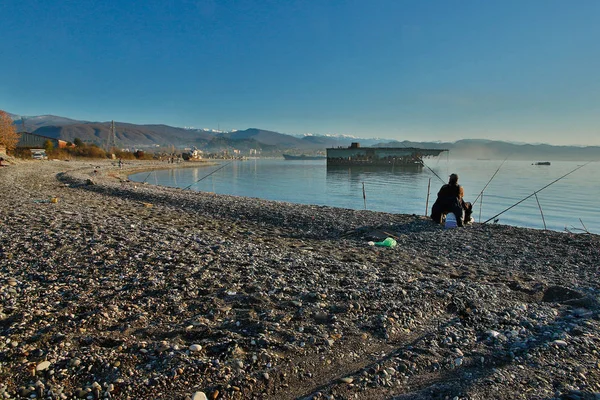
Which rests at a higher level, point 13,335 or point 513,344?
point 13,335

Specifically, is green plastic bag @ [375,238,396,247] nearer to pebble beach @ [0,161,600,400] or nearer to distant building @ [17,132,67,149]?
pebble beach @ [0,161,600,400]

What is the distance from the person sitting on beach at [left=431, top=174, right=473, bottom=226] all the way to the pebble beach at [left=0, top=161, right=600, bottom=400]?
349 cm

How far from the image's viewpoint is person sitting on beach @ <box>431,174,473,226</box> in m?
11.5

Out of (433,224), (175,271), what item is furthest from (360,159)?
(175,271)

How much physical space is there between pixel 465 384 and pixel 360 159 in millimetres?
102054

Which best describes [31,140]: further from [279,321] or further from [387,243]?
[279,321]

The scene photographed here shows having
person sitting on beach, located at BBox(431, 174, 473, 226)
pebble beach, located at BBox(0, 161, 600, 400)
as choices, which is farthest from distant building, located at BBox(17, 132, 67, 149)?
person sitting on beach, located at BBox(431, 174, 473, 226)

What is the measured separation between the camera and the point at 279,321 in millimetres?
4004

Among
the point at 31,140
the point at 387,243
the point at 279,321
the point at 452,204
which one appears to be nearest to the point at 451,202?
the point at 452,204

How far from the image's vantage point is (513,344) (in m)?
3.84

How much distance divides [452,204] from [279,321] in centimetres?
954

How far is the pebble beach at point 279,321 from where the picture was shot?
2.92 m

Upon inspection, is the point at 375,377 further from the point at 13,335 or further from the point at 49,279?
the point at 49,279

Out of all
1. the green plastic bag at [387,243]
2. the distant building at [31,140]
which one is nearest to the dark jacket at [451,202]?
the green plastic bag at [387,243]
